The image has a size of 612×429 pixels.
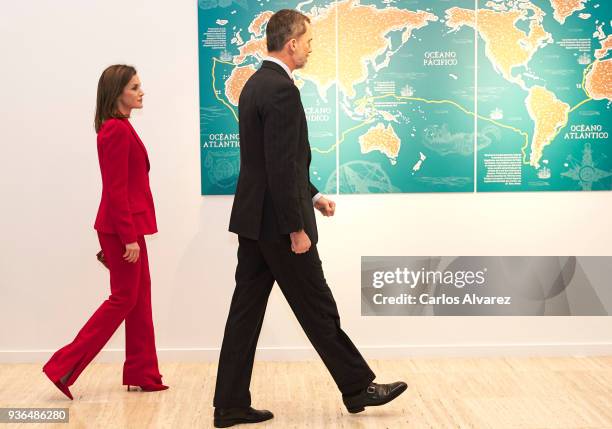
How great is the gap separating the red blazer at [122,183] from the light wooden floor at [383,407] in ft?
2.57

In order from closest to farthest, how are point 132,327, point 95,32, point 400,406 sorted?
point 400,406, point 132,327, point 95,32

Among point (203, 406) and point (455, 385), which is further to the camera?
point (455, 385)

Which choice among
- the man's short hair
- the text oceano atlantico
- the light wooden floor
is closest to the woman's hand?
the light wooden floor

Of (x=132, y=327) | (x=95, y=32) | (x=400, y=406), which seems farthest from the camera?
(x=95, y=32)

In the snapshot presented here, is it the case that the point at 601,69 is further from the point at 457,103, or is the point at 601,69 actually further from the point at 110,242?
the point at 110,242

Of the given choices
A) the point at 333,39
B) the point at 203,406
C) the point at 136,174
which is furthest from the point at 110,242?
the point at 333,39

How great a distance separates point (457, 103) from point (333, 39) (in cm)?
75

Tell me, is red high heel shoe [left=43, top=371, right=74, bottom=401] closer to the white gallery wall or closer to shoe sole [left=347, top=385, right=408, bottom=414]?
the white gallery wall

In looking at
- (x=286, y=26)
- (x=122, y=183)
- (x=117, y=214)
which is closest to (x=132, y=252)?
(x=117, y=214)

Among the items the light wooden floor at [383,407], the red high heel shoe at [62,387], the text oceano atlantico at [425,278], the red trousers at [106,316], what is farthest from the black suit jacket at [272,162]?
the text oceano atlantico at [425,278]

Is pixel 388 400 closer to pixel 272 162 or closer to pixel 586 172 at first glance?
pixel 272 162

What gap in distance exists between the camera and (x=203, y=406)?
3645 mm

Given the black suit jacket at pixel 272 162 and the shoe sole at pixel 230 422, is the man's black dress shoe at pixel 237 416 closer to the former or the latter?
the shoe sole at pixel 230 422

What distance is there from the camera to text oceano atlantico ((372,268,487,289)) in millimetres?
4484
